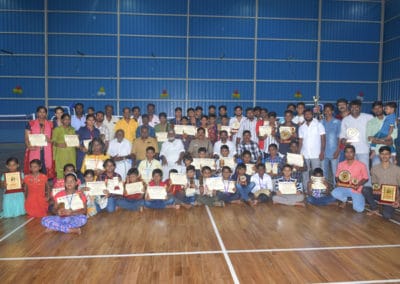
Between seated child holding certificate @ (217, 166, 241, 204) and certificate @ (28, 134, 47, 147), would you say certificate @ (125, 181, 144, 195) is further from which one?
certificate @ (28, 134, 47, 147)

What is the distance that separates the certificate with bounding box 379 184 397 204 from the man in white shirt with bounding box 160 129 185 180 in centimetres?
399

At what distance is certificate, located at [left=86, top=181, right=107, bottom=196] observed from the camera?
6109mm

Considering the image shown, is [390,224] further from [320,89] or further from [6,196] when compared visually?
[320,89]

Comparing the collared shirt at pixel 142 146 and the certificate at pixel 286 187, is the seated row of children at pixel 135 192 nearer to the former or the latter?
the certificate at pixel 286 187

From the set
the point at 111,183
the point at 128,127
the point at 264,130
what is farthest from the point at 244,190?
the point at 128,127

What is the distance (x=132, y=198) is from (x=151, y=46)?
36.6 feet

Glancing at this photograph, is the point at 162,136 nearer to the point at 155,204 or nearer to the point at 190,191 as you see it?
the point at 190,191

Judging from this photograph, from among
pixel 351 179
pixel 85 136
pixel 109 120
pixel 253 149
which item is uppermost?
pixel 109 120

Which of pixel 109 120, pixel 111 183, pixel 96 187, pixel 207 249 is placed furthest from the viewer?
pixel 109 120

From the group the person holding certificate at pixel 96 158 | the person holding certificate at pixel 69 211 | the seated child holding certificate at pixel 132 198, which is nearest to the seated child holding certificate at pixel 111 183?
the seated child holding certificate at pixel 132 198

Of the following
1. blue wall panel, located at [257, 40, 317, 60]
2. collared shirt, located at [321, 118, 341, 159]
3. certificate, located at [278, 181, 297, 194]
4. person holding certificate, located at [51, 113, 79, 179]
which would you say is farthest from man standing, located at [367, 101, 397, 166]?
blue wall panel, located at [257, 40, 317, 60]

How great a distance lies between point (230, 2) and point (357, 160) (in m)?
11.9

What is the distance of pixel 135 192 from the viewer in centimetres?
651

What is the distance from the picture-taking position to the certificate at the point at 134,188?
6407mm
